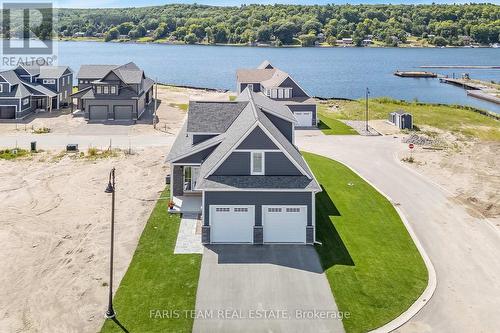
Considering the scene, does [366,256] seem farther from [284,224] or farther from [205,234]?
[205,234]

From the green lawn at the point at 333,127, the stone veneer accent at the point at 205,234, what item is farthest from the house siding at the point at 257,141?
the green lawn at the point at 333,127

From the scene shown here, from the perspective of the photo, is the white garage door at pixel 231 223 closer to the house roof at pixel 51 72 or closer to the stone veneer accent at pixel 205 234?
the stone veneer accent at pixel 205 234

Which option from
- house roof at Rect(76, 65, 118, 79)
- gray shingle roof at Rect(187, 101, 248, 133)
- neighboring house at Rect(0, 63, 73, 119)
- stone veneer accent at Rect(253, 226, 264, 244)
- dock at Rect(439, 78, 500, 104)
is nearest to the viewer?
stone veneer accent at Rect(253, 226, 264, 244)

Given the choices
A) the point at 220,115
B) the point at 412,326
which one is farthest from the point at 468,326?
the point at 220,115

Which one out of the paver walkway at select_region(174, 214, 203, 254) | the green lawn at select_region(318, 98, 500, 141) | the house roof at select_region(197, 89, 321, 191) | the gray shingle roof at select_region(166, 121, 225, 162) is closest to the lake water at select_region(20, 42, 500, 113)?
the green lawn at select_region(318, 98, 500, 141)

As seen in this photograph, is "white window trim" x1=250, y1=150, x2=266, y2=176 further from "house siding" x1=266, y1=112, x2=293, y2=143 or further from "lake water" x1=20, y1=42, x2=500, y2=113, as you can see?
"lake water" x1=20, y1=42, x2=500, y2=113

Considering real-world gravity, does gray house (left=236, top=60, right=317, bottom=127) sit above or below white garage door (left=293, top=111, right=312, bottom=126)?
above
